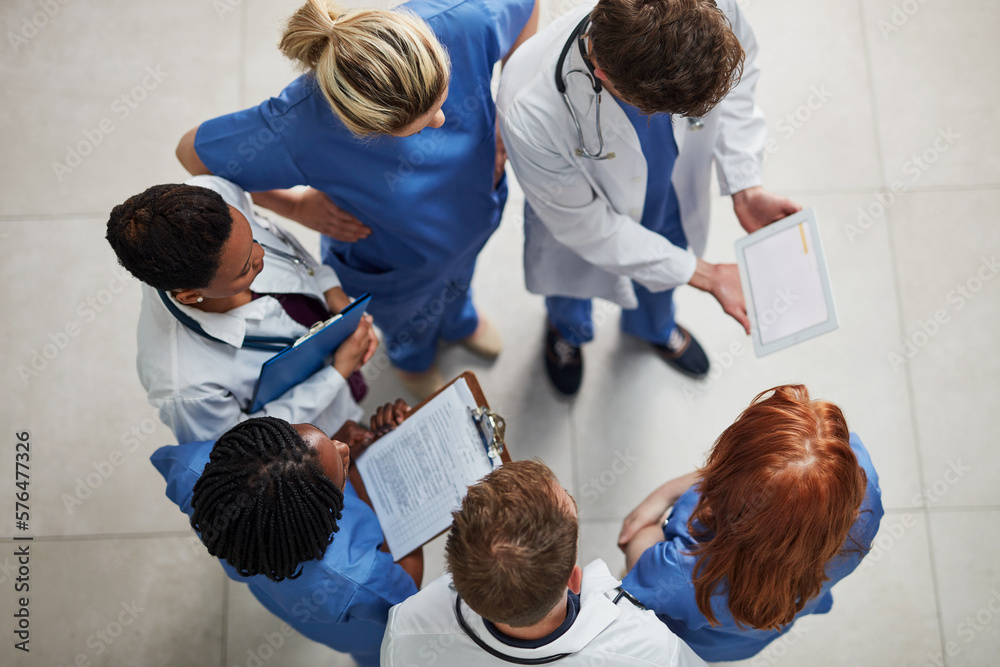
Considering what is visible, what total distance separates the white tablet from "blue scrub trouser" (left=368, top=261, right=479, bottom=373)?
2.50 feet

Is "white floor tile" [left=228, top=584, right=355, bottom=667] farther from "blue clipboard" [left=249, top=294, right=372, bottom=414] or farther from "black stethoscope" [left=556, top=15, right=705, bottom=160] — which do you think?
"black stethoscope" [left=556, top=15, right=705, bottom=160]

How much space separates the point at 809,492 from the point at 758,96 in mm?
1888

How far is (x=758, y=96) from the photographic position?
252 centimetres

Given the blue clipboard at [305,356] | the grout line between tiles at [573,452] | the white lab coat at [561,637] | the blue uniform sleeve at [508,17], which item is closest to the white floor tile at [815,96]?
the grout line between tiles at [573,452]

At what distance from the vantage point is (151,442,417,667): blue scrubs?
1.24 metres

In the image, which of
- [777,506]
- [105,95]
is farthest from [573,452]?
[105,95]

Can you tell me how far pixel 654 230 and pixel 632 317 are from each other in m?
0.42

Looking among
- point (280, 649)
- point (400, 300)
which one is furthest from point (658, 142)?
point (280, 649)

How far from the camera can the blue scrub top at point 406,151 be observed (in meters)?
1.32

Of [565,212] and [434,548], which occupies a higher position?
[565,212]

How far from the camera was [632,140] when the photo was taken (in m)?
1.40

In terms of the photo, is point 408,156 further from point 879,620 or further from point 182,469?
point 879,620

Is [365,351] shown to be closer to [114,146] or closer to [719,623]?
[719,623]

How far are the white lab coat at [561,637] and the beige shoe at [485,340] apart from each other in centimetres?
116
